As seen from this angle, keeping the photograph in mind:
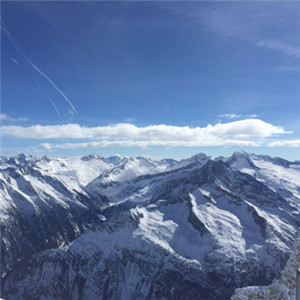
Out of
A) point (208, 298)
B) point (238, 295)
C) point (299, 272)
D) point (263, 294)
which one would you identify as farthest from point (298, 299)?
point (208, 298)

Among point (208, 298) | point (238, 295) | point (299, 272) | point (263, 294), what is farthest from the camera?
point (208, 298)

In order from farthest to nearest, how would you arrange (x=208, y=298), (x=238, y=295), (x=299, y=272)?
(x=208, y=298)
(x=238, y=295)
(x=299, y=272)

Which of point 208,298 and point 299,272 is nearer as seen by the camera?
point 299,272

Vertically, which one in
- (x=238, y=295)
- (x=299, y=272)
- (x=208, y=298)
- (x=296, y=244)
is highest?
(x=299, y=272)

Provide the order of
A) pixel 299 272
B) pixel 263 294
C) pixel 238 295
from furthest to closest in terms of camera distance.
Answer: pixel 238 295, pixel 263 294, pixel 299 272

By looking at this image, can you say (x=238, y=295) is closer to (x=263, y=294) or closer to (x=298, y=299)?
(x=263, y=294)

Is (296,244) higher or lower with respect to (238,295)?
higher

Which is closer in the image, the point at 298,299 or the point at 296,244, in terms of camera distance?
the point at 298,299

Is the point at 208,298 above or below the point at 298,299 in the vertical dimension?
below

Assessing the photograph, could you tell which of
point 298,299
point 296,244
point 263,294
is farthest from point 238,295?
point 298,299
